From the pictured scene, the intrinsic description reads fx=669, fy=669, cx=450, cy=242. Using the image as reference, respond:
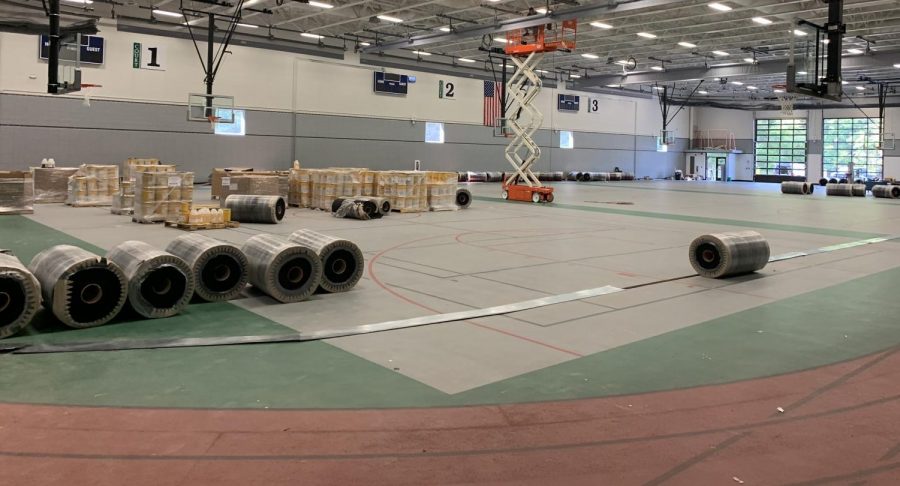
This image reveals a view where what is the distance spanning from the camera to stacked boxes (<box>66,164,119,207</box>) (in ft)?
66.3

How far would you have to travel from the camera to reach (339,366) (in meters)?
5.75

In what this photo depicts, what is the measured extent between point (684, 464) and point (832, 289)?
23.3 feet

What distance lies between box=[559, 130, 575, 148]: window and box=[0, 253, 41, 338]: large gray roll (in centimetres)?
4409

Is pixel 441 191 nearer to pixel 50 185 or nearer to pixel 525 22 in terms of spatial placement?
pixel 525 22

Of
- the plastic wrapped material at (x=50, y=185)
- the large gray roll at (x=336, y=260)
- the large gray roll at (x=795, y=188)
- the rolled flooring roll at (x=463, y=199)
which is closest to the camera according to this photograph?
the large gray roll at (x=336, y=260)

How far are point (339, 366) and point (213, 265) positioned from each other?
3197 mm

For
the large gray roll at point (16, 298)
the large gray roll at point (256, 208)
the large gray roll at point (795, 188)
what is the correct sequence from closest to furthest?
the large gray roll at point (16, 298) → the large gray roll at point (256, 208) → the large gray roll at point (795, 188)

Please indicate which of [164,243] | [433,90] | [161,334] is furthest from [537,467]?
[433,90]

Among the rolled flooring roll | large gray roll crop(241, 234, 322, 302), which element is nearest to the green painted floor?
large gray roll crop(241, 234, 322, 302)

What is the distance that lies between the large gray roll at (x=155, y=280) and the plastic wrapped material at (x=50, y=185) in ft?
54.5

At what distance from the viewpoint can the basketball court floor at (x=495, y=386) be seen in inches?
154

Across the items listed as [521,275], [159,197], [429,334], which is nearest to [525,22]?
[159,197]

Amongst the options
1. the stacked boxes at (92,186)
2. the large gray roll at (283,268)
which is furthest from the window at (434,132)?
the large gray roll at (283,268)

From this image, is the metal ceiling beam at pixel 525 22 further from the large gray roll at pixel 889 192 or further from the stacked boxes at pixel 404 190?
the large gray roll at pixel 889 192
